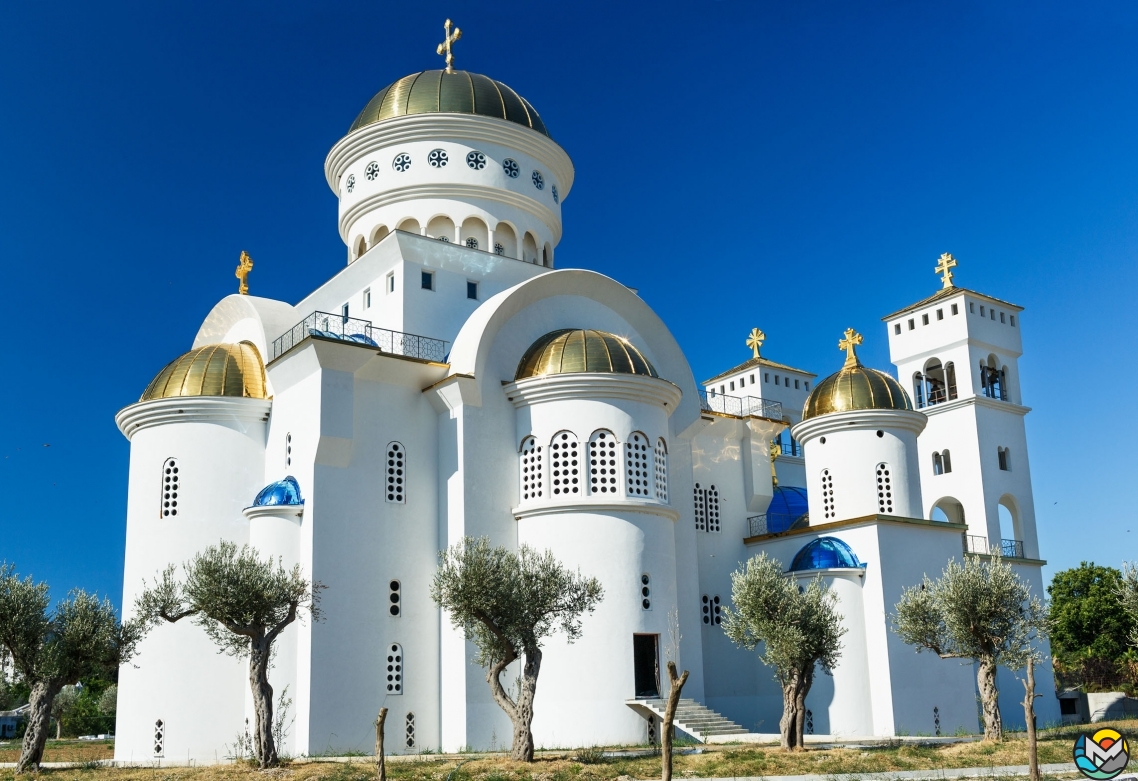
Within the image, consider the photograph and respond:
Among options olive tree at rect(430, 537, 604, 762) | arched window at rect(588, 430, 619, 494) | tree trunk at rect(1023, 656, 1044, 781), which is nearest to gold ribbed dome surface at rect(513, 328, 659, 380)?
arched window at rect(588, 430, 619, 494)

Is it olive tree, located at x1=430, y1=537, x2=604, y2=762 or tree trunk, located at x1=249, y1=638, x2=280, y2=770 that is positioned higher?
olive tree, located at x1=430, y1=537, x2=604, y2=762

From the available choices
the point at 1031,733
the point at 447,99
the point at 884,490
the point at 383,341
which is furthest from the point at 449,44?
the point at 1031,733

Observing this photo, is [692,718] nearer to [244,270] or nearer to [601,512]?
[601,512]

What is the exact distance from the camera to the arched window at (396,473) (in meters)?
23.4

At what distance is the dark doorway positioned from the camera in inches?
898

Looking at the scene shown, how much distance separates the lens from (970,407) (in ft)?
122

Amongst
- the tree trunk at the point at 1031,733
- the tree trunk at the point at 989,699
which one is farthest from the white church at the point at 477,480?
the tree trunk at the point at 1031,733

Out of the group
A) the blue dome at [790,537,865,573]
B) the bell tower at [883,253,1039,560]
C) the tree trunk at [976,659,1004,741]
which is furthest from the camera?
the bell tower at [883,253,1039,560]

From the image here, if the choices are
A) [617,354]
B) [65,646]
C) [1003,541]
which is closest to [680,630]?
[617,354]

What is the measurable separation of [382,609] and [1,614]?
7080mm

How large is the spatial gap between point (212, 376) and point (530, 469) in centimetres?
765

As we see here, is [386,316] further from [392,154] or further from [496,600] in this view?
[496,600]

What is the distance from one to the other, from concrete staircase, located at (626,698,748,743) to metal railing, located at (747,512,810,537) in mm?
6685

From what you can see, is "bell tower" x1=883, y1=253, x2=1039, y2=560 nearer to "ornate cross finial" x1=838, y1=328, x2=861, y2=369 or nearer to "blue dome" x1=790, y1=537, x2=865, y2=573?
"ornate cross finial" x1=838, y1=328, x2=861, y2=369
